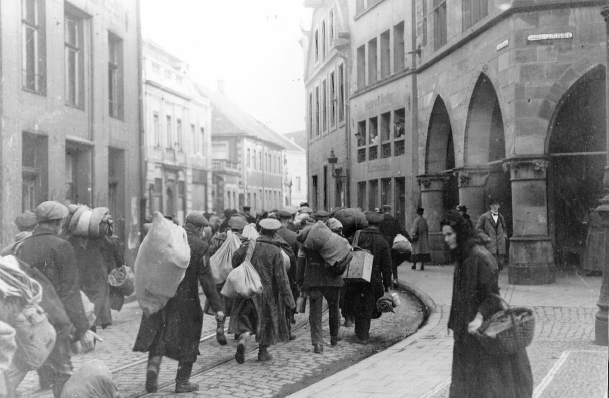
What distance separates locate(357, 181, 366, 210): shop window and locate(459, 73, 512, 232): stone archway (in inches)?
459

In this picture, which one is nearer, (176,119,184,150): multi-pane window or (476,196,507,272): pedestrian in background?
(476,196,507,272): pedestrian in background

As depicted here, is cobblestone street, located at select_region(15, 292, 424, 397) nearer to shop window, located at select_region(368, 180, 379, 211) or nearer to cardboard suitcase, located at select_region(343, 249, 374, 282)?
cardboard suitcase, located at select_region(343, 249, 374, 282)

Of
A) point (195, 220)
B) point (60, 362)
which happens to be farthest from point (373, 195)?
point (60, 362)

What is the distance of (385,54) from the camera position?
29.3 meters

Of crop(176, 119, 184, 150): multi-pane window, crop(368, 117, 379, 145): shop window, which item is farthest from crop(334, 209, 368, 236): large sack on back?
crop(176, 119, 184, 150): multi-pane window

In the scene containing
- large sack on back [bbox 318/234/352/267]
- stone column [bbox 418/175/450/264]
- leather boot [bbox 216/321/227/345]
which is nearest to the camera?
large sack on back [bbox 318/234/352/267]

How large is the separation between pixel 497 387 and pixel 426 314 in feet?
27.2

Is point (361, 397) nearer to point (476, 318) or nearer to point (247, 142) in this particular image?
point (476, 318)

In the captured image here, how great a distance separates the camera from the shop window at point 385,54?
28.9 m

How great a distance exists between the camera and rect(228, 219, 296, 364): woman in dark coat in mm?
9180

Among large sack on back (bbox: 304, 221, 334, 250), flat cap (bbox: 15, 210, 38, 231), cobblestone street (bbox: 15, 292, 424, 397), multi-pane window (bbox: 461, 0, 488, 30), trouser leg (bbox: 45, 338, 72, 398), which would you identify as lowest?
cobblestone street (bbox: 15, 292, 424, 397)

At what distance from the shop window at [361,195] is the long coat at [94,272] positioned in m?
21.7

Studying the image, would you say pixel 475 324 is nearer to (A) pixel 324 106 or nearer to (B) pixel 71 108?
(B) pixel 71 108

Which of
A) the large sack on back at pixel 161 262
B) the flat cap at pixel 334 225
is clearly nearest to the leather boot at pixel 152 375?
the large sack on back at pixel 161 262
